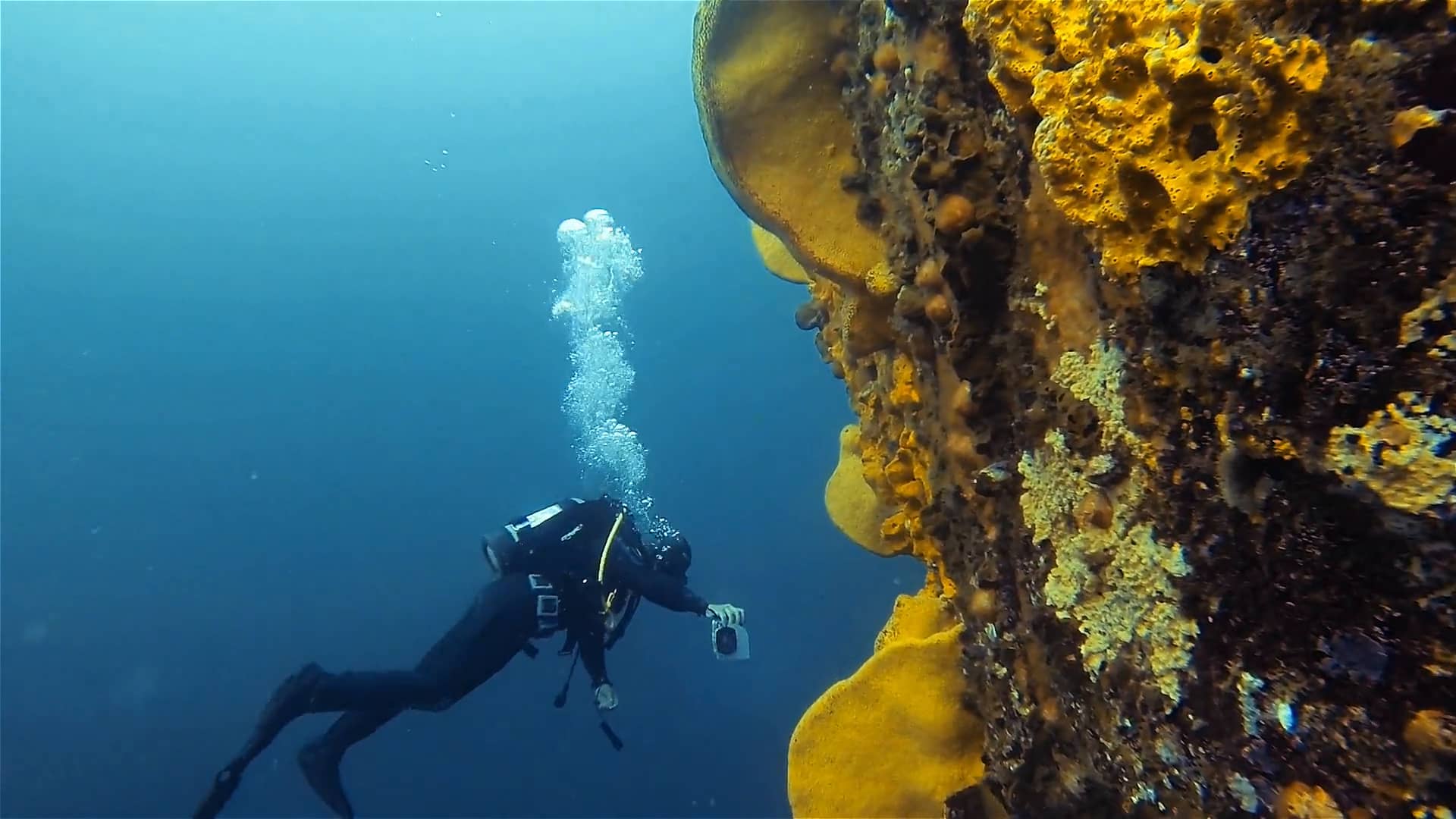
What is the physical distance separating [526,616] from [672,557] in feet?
4.77

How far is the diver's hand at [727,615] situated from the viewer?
5348 mm

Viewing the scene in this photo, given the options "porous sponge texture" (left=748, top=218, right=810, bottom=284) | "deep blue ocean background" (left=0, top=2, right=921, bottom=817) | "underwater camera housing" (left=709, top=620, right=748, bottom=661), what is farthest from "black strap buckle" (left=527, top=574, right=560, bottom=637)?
"deep blue ocean background" (left=0, top=2, right=921, bottom=817)

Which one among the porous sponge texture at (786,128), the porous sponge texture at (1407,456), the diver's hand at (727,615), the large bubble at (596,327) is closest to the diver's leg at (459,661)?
the diver's hand at (727,615)

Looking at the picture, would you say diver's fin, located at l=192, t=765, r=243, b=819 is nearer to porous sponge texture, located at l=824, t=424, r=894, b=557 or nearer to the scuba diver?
the scuba diver

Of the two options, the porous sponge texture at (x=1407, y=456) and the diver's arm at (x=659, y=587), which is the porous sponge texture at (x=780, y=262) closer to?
the diver's arm at (x=659, y=587)

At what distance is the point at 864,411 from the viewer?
10.7ft

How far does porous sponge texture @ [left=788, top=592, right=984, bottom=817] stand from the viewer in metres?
2.27

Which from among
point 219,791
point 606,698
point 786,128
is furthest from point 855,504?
point 219,791

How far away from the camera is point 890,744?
2.28m

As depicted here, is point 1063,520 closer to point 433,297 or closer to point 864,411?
point 864,411

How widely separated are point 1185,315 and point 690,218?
56449 millimetres

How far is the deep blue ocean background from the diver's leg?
74.8 feet

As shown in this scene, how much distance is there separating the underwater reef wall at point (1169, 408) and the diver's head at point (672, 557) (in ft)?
13.9

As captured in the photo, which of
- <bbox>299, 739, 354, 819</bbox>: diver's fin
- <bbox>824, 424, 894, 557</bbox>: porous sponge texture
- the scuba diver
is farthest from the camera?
<bbox>299, 739, 354, 819</bbox>: diver's fin
